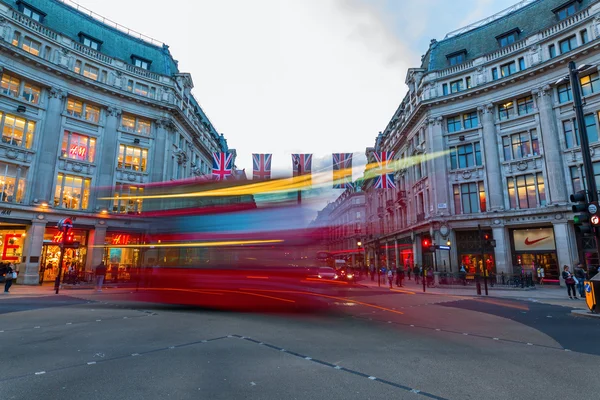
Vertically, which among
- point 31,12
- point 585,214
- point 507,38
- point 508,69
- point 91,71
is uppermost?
point 507,38

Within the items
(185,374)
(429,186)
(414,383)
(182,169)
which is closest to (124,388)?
(185,374)

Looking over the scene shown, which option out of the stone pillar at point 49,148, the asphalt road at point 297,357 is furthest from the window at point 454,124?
the stone pillar at point 49,148

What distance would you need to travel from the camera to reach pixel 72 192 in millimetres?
30531

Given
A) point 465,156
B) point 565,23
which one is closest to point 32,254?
point 465,156

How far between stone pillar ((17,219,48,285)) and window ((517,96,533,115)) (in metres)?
44.8

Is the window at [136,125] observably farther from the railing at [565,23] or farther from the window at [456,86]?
the railing at [565,23]

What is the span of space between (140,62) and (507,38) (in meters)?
39.5

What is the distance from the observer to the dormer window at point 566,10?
97.7ft

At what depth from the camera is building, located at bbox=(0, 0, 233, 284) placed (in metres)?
27.3

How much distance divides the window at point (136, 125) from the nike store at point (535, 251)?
38.9 metres

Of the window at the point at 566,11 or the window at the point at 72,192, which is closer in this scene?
the window at the point at 72,192

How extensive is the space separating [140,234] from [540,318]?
110 ft

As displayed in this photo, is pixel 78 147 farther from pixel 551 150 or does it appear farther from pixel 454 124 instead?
pixel 551 150

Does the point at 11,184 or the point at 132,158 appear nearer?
the point at 11,184
